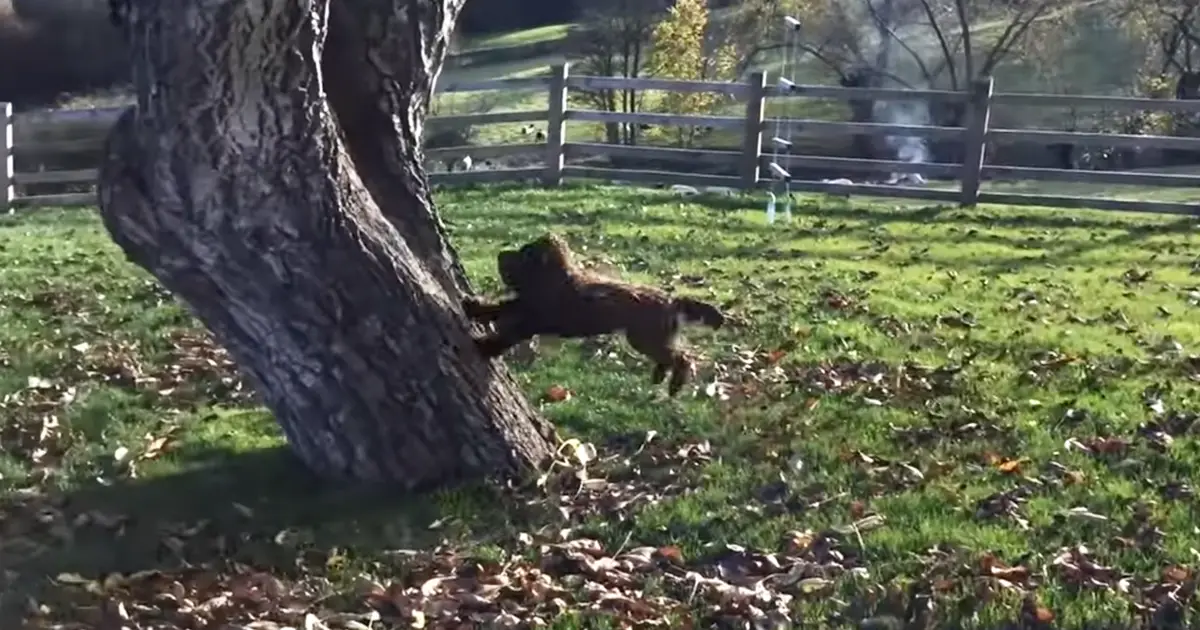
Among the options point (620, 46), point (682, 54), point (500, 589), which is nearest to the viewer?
point (500, 589)

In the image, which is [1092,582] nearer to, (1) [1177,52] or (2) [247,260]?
(2) [247,260]

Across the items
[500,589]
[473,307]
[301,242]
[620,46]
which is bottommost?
[500,589]

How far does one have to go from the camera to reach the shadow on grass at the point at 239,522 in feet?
15.2

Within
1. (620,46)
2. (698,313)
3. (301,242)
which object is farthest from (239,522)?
(620,46)

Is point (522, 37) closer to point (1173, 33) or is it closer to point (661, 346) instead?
point (1173, 33)

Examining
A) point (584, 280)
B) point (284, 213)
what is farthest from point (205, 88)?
point (584, 280)

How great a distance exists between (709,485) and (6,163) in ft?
37.3

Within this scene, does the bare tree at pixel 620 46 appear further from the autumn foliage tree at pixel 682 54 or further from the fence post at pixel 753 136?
the fence post at pixel 753 136

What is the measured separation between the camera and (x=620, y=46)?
32906 millimetres

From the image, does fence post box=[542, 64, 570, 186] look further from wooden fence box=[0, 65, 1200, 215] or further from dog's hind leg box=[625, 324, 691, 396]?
dog's hind leg box=[625, 324, 691, 396]

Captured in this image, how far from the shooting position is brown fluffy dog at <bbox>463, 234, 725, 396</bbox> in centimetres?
504

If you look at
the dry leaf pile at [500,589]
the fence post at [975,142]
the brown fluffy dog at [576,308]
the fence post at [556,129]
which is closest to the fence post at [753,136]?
the fence post at [556,129]

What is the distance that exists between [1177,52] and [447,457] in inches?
1268

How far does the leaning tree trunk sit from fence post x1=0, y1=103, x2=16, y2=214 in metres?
10.4
